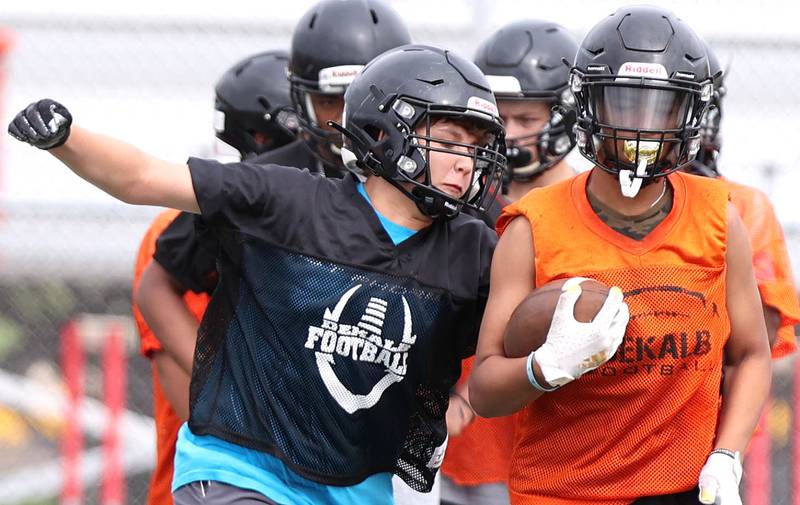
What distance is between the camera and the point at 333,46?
4320 mm

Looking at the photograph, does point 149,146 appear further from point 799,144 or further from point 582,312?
point 582,312

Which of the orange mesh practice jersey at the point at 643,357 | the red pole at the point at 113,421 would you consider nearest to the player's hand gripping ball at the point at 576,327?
the orange mesh practice jersey at the point at 643,357

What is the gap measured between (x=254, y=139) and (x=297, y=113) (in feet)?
1.47

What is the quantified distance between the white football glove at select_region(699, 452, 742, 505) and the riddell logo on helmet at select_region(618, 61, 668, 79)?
900 millimetres

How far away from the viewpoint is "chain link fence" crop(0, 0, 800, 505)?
6602 millimetres

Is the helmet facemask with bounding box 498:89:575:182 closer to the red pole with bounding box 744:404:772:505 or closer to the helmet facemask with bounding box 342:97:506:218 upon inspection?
the helmet facemask with bounding box 342:97:506:218

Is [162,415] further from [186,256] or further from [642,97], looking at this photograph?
[642,97]

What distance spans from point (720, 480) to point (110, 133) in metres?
4.42

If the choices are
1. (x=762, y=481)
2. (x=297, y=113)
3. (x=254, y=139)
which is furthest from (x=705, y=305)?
(x=762, y=481)

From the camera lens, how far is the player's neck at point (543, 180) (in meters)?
4.44

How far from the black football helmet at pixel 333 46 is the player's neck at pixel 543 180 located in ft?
2.04

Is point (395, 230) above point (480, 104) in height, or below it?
below

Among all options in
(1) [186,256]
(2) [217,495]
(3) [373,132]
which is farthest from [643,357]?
(1) [186,256]

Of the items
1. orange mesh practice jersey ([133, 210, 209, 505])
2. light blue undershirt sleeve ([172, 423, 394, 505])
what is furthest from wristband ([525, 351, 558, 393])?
orange mesh practice jersey ([133, 210, 209, 505])
